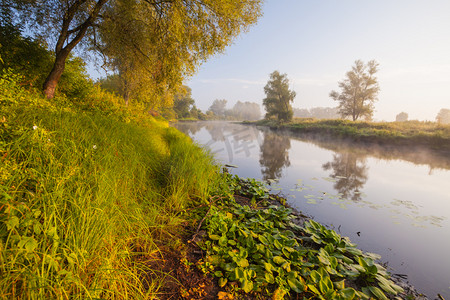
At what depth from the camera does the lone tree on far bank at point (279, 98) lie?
4288cm

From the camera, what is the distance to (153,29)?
6422 mm

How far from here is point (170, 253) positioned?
199cm

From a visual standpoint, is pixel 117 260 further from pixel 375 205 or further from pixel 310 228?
pixel 375 205

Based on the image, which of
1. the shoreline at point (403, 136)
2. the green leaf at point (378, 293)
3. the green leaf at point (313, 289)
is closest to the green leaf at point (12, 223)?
the green leaf at point (313, 289)

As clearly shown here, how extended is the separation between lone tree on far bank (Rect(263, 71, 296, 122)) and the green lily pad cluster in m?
43.3

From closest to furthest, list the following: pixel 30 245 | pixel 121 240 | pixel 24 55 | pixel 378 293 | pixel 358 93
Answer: pixel 30 245
pixel 121 240
pixel 378 293
pixel 24 55
pixel 358 93

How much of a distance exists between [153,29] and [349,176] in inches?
376

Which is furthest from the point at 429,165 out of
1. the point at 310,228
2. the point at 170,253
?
the point at 170,253

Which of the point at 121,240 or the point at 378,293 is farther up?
the point at 121,240

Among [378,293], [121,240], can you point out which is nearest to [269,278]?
[378,293]

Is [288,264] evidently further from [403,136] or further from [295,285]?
[403,136]

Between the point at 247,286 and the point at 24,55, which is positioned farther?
the point at 24,55

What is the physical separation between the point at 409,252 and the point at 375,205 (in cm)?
183

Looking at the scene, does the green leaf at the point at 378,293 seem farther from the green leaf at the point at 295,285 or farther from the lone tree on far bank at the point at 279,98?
the lone tree on far bank at the point at 279,98
